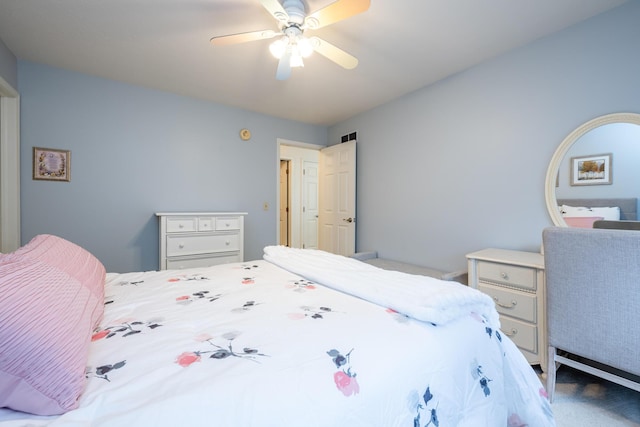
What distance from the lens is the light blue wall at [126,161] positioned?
257 cm

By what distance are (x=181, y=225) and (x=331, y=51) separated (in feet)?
7.14

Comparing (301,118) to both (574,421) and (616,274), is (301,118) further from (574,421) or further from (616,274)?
(574,421)

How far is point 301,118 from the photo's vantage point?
397 centimetres

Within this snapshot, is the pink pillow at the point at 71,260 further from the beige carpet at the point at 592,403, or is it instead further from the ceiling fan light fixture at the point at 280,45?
the beige carpet at the point at 592,403

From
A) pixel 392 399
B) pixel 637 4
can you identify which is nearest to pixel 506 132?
pixel 637 4

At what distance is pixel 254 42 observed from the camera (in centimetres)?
215

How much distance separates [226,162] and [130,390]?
3142mm

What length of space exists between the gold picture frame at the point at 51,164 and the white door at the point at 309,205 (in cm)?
371

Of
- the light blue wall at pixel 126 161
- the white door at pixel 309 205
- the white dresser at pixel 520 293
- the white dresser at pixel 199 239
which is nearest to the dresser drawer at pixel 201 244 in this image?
the white dresser at pixel 199 239

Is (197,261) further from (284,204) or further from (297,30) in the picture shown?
(284,204)

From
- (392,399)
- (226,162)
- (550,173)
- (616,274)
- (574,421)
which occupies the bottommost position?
(574,421)

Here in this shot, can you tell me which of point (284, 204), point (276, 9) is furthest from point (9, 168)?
point (284, 204)

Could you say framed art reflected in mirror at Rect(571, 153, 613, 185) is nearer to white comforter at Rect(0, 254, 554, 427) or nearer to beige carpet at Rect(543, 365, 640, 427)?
beige carpet at Rect(543, 365, 640, 427)

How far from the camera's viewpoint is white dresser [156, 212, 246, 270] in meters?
2.79
